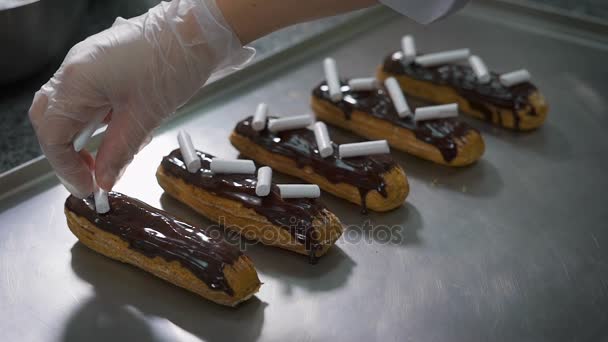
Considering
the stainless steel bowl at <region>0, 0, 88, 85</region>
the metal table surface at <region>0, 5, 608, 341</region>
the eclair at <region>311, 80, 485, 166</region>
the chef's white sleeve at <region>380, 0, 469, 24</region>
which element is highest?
the chef's white sleeve at <region>380, 0, 469, 24</region>

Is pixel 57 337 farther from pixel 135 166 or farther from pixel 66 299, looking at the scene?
pixel 135 166

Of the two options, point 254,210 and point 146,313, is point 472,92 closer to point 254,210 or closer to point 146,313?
point 254,210

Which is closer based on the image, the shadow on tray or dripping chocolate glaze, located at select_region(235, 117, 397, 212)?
the shadow on tray

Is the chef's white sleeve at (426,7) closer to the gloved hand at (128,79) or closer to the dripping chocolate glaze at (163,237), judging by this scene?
the gloved hand at (128,79)

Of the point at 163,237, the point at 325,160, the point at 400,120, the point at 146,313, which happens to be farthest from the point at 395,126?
the point at 146,313

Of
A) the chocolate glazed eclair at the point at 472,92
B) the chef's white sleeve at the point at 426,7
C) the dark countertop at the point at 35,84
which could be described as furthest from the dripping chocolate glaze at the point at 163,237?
the chocolate glazed eclair at the point at 472,92
